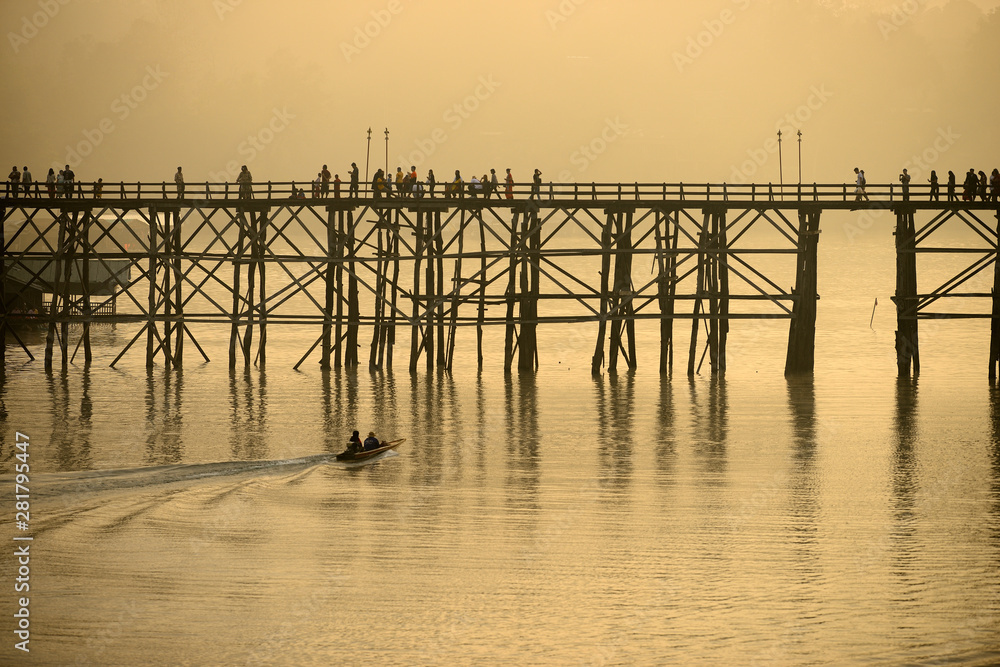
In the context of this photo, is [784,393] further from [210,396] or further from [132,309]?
[132,309]

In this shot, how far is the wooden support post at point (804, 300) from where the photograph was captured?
3394 centimetres

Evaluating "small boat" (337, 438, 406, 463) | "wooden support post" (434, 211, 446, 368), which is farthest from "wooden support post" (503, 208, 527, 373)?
"small boat" (337, 438, 406, 463)

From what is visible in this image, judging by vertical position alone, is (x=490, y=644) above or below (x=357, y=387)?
below

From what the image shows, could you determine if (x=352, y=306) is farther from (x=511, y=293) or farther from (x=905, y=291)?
(x=905, y=291)

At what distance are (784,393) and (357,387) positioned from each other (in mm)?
11437

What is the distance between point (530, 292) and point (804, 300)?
8189mm

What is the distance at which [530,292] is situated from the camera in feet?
114

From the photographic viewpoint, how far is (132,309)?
96.9 m

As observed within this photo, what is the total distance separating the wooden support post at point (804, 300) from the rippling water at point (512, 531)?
5.95 meters

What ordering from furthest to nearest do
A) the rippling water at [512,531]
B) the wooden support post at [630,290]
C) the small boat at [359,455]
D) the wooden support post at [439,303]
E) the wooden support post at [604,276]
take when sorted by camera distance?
the wooden support post at [439,303], the wooden support post at [630,290], the wooden support post at [604,276], the small boat at [359,455], the rippling water at [512,531]

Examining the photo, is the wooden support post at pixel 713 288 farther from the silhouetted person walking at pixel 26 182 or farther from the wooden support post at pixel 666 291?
the silhouetted person walking at pixel 26 182

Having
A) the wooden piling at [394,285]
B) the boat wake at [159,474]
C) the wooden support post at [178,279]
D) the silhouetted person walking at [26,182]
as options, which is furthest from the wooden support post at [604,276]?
the silhouetted person walking at [26,182]

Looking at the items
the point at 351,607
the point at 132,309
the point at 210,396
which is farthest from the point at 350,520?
the point at 132,309

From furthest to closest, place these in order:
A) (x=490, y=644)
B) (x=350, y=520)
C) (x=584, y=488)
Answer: (x=584, y=488) < (x=350, y=520) < (x=490, y=644)
